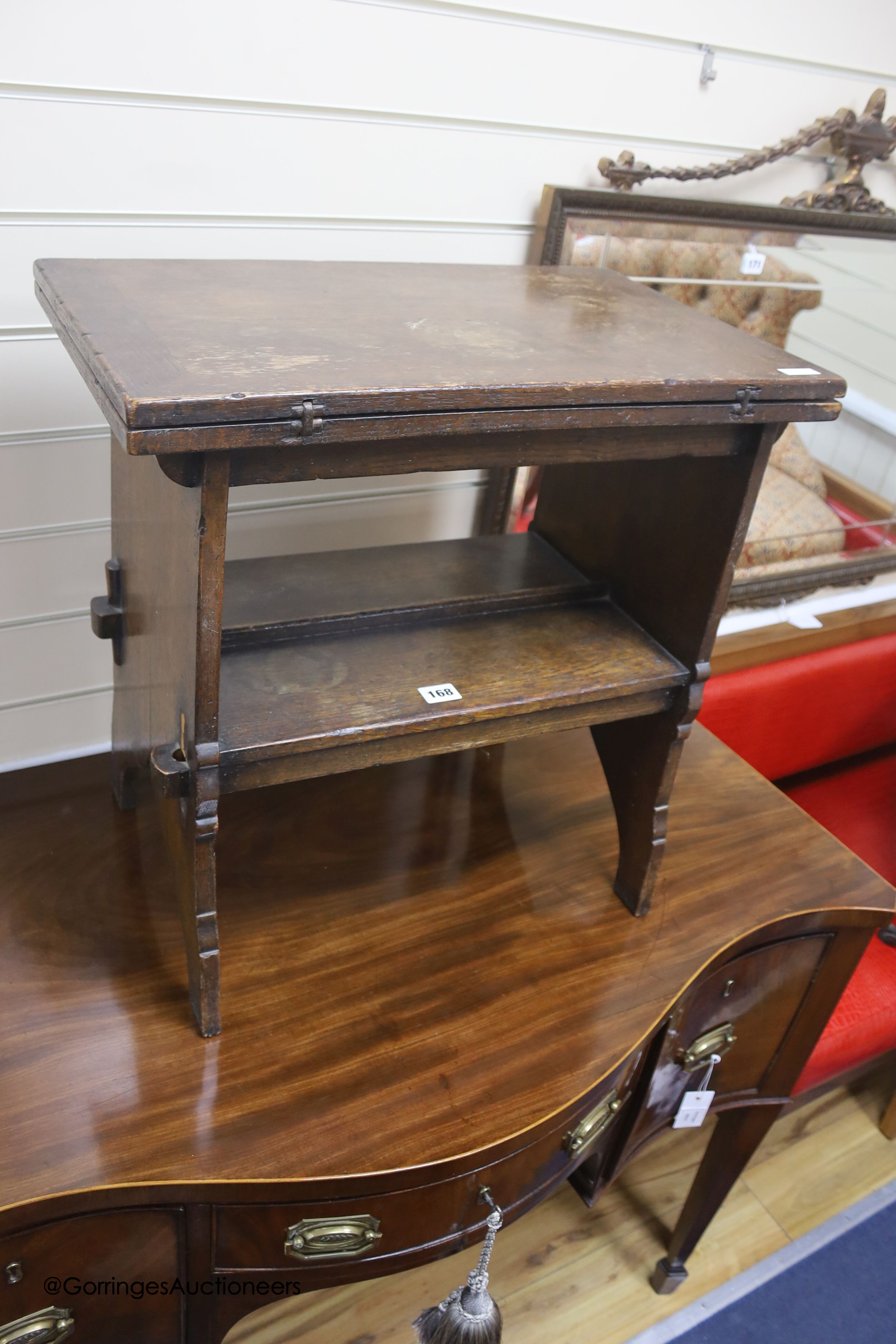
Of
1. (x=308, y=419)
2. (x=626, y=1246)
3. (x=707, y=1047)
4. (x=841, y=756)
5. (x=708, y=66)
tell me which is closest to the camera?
(x=308, y=419)

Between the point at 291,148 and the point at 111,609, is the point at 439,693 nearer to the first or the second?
the point at 111,609

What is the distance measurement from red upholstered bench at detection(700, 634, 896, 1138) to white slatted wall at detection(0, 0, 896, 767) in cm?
67

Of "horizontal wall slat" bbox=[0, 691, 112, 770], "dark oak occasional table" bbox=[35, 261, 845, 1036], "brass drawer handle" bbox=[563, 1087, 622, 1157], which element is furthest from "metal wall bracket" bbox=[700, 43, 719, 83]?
"brass drawer handle" bbox=[563, 1087, 622, 1157]

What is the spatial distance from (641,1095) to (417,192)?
107 centimetres

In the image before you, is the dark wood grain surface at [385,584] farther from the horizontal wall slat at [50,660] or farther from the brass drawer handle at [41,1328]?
the brass drawer handle at [41,1328]

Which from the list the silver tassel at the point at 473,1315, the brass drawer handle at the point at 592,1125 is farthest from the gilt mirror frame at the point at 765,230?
the silver tassel at the point at 473,1315

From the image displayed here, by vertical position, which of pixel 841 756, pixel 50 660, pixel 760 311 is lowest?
pixel 841 756

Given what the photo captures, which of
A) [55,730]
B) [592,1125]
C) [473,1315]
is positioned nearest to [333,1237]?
[473,1315]

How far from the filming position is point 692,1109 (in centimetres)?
126

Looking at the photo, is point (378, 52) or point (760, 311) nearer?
point (378, 52)

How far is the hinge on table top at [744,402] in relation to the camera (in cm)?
81

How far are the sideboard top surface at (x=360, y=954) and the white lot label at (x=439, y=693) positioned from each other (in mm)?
309

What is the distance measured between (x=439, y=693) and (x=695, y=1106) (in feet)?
2.38

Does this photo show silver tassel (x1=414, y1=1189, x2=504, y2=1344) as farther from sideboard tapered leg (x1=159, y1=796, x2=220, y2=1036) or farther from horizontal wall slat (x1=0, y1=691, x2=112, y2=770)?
horizontal wall slat (x1=0, y1=691, x2=112, y2=770)
